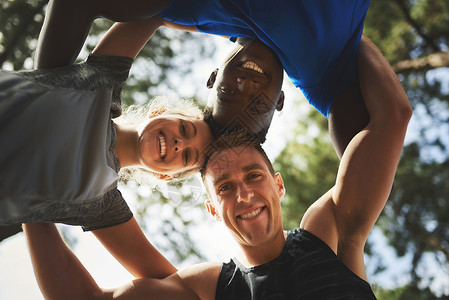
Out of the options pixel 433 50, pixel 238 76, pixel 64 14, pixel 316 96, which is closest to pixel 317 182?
pixel 433 50

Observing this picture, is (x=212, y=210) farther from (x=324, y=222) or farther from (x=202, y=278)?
(x=324, y=222)

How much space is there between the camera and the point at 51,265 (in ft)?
5.89

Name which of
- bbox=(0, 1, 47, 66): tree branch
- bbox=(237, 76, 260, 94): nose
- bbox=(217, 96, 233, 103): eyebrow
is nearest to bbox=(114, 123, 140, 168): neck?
bbox=(217, 96, 233, 103): eyebrow

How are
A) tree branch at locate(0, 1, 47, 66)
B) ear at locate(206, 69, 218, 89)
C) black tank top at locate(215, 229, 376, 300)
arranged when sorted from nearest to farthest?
black tank top at locate(215, 229, 376, 300)
ear at locate(206, 69, 218, 89)
tree branch at locate(0, 1, 47, 66)

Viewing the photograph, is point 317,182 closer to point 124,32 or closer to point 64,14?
point 124,32

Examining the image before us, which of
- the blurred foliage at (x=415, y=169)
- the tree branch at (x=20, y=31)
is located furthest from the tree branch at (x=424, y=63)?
the tree branch at (x=20, y=31)

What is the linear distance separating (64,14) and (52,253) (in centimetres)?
99

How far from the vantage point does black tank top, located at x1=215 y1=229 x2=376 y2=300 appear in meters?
1.64

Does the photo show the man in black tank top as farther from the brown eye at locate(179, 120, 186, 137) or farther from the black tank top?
the brown eye at locate(179, 120, 186, 137)

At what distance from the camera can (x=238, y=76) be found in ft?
5.93

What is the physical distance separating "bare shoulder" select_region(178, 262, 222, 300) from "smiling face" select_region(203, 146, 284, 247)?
0.62 feet

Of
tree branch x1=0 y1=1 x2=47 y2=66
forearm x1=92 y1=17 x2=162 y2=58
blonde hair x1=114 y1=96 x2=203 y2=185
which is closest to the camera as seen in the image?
forearm x1=92 y1=17 x2=162 y2=58

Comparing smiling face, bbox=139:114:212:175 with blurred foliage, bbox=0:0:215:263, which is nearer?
smiling face, bbox=139:114:212:175

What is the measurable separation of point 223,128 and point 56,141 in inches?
30.0
